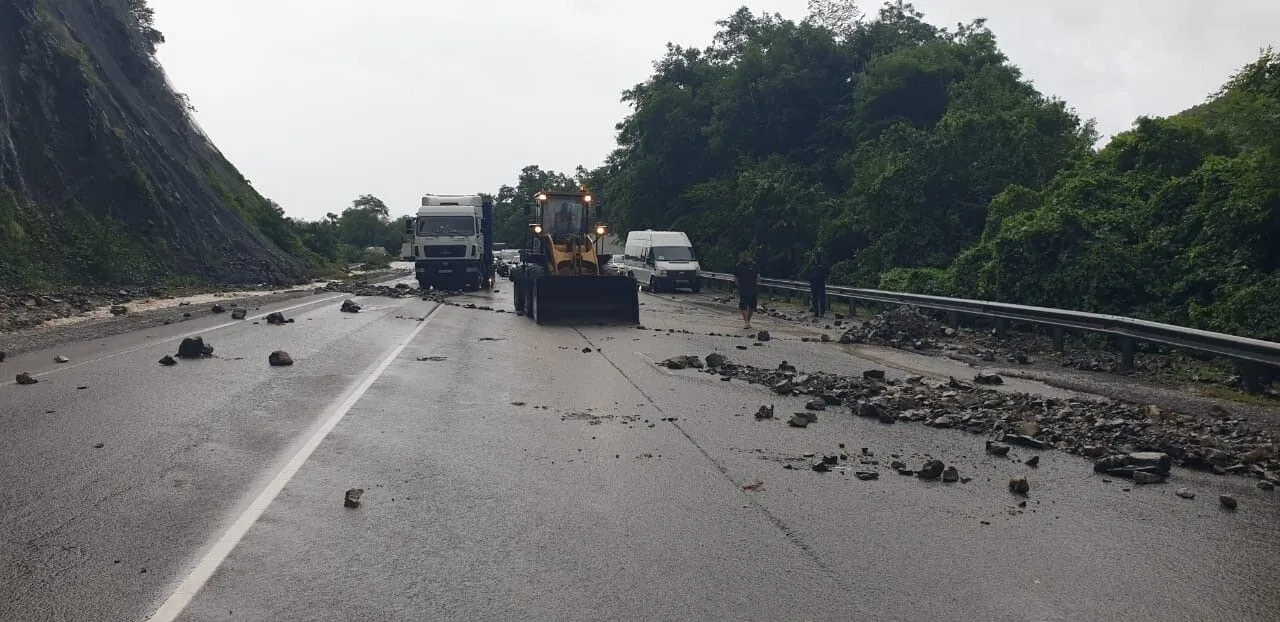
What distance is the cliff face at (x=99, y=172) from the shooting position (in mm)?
30844

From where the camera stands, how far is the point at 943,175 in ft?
96.8

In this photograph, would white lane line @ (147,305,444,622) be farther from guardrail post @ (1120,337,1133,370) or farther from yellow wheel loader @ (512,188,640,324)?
yellow wheel loader @ (512,188,640,324)

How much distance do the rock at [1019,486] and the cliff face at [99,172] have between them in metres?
27.4

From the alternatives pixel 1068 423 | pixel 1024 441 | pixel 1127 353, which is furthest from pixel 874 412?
pixel 1127 353

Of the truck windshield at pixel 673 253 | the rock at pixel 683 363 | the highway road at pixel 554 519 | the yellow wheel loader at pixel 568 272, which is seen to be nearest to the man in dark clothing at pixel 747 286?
the yellow wheel loader at pixel 568 272

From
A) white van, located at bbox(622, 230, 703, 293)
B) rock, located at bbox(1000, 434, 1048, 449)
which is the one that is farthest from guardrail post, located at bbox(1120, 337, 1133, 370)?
white van, located at bbox(622, 230, 703, 293)

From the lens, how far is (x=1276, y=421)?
390 inches

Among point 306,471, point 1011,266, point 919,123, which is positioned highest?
point 919,123

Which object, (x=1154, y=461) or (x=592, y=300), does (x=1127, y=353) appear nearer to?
(x=1154, y=461)

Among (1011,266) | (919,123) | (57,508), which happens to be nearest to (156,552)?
(57,508)

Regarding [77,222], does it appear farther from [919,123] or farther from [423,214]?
[919,123]

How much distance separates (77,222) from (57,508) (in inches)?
1231

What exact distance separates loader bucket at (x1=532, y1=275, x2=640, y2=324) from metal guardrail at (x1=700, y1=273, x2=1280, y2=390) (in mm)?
6690

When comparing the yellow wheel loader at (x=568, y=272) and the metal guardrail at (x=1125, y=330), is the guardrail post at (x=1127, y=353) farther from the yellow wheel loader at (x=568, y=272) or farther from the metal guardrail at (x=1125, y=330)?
the yellow wheel loader at (x=568, y=272)
